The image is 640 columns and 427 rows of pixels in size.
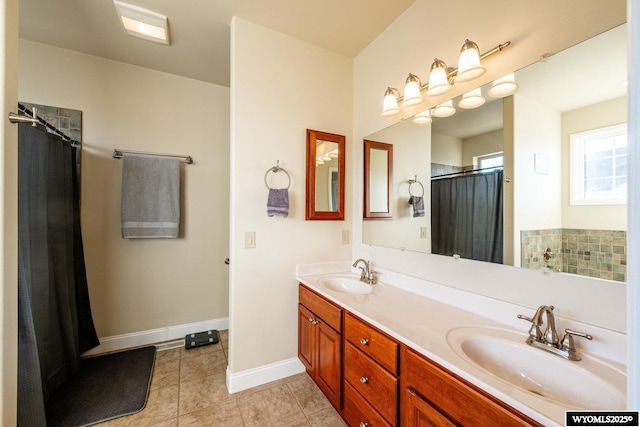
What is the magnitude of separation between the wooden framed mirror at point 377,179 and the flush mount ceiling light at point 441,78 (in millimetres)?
283

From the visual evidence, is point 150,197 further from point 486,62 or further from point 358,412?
point 486,62

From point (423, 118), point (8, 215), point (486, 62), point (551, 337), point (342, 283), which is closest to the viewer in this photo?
point (551, 337)

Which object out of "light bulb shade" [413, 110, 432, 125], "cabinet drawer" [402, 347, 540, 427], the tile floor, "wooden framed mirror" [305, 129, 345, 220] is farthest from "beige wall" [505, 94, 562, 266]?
the tile floor

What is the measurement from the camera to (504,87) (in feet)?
3.83

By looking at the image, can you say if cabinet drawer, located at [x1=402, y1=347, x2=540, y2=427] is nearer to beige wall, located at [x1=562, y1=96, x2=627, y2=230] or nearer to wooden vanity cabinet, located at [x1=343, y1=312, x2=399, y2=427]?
wooden vanity cabinet, located at [x1=343, y1=312, x2=399, y2=427]

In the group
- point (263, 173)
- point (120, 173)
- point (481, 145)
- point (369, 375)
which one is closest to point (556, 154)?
point (481, 145)

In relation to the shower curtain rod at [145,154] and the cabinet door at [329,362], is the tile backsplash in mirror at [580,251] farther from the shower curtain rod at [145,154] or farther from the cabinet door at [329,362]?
the shower curtain rod at [145,154]

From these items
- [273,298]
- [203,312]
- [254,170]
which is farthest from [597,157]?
[203,312]

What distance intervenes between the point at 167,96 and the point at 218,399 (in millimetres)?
2696

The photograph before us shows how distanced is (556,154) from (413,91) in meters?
0.84

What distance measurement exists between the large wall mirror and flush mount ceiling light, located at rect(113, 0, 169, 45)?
2.10 metres

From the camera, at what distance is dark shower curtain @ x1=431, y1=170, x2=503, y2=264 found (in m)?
1.22

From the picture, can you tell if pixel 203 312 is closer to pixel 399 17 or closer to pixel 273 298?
pixel 273 298

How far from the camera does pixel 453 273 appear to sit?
1.39 metres
